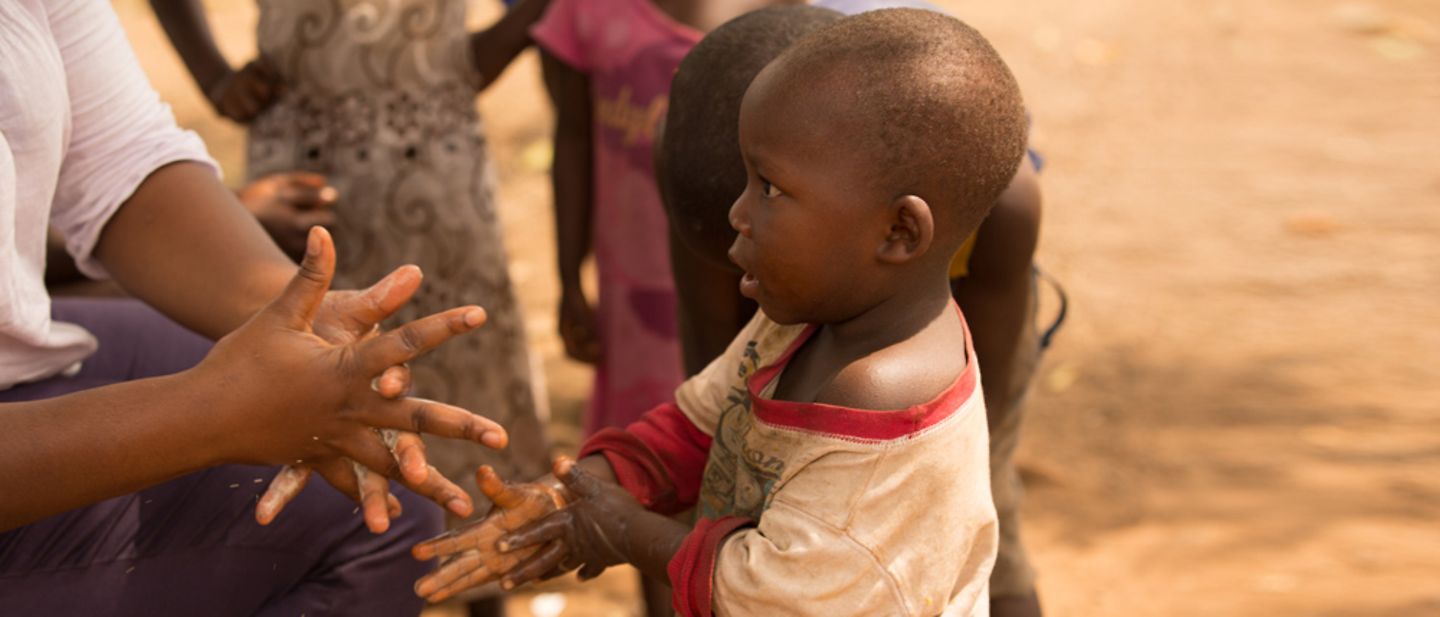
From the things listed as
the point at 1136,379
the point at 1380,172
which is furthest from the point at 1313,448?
the point at 1380,172

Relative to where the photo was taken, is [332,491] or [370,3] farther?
[370,3]

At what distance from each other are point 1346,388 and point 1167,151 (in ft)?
7.23

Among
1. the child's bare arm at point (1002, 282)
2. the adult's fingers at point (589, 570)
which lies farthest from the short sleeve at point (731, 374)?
the child's bare arm at point (1002, 282)

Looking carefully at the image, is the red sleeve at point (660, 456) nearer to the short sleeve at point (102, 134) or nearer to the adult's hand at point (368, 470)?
the adult's hand at point (368, 470)

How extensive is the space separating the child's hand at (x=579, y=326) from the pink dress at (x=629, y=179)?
2.0 inches

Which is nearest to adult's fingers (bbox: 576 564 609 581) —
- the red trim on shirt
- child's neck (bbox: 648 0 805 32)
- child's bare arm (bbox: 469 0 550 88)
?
the red trim on shirt

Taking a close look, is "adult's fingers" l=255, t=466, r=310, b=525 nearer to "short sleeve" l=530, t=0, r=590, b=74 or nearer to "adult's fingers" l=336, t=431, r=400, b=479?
"adult's fingers" l=336, t=431, r=400, b=479

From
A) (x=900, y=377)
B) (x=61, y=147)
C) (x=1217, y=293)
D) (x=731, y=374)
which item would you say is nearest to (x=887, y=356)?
(x=900, y=377)

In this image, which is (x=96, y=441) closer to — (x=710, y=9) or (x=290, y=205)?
(x=290, y=205)

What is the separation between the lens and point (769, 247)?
1.73m

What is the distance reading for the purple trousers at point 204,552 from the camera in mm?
1934

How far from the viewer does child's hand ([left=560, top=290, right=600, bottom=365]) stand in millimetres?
3373

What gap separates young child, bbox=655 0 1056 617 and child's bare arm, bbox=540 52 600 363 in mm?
941

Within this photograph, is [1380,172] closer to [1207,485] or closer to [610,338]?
[1207,485]
